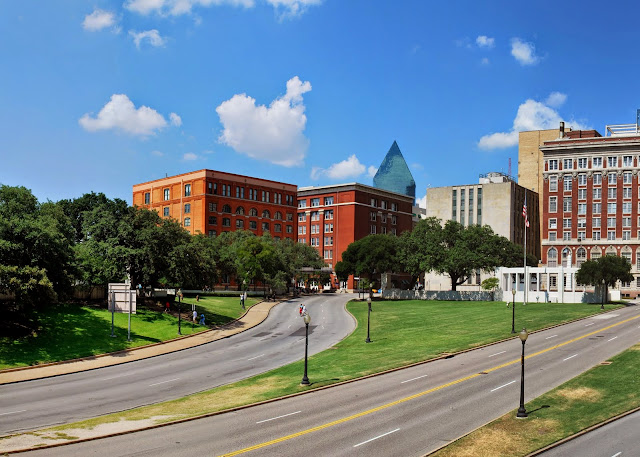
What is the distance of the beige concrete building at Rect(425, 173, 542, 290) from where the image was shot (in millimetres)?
135625

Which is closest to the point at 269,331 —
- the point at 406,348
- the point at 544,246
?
the point at 406,348

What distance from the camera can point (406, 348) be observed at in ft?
159

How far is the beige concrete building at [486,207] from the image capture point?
136 meters

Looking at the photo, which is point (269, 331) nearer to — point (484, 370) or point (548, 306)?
point (484, 370)

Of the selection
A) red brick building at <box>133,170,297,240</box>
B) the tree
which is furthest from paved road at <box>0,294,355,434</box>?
red brick building at <box>133,170,297,240</box>

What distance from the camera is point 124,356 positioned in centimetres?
4891

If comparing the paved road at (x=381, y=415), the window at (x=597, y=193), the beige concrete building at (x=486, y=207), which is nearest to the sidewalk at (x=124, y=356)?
the paved road at (x=381, y=415)

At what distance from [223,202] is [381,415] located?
102759mm

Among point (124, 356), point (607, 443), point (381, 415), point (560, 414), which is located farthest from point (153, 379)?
point (607, 443)

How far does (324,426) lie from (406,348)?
75.6 feet

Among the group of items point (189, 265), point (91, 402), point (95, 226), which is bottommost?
point (91, 402)

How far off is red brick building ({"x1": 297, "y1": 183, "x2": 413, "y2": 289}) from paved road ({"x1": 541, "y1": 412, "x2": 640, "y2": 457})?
114444 millimetres

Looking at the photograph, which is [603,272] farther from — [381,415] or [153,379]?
[153,379]

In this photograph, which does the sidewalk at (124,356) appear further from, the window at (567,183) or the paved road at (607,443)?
the window at (567,183)
